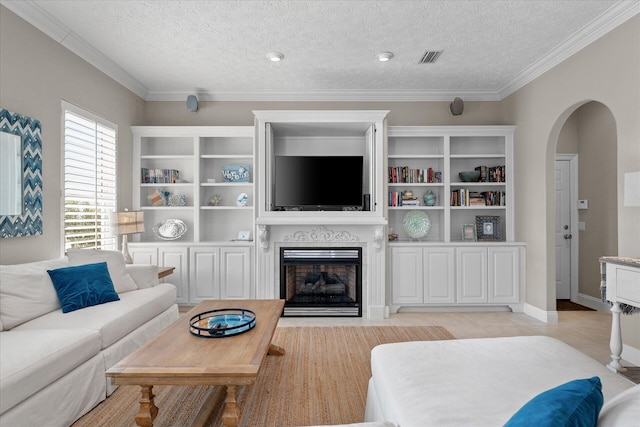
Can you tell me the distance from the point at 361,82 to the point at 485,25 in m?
1.62

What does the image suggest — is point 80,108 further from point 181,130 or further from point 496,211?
point 496,211

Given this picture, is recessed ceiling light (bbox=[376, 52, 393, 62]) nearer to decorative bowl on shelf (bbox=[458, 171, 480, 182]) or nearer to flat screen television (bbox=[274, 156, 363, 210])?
flat screen television (bbox=[274, 156, 363, 210])

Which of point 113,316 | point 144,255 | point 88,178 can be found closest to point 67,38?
point 88,178

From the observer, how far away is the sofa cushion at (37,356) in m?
1.61

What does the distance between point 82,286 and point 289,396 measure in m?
1.76

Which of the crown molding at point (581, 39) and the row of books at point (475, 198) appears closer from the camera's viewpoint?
the crown molding at point (581, 39)

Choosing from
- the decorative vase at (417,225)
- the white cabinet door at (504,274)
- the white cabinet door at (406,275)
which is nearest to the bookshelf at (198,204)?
the white cabinet door at (406,275)

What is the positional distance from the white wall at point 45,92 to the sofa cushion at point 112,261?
34cm

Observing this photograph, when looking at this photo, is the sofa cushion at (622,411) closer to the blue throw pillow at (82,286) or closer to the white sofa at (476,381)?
the white sofa at (476,381)

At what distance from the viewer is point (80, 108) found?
3502mm

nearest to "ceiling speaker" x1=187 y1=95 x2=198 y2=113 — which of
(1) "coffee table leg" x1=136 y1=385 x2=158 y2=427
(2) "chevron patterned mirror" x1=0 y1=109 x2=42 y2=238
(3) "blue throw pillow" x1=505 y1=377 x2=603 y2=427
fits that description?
(2) "chevron patterned mirror" x1=0 y1=109 x2=42 y2=238

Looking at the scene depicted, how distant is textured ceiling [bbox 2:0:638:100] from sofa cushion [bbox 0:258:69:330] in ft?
6.54

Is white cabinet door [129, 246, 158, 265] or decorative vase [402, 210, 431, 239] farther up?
decorative vase [402, 210, 431, 239]

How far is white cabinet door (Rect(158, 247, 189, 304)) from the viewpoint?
4398 mm
